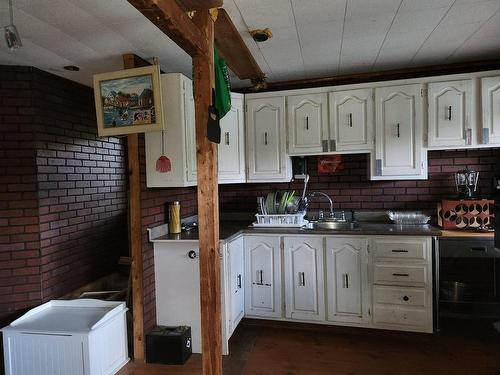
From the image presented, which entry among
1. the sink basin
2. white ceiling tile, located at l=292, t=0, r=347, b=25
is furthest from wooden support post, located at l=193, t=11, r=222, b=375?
the sink basin

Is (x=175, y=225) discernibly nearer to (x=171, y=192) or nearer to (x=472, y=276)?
(x=171, y=192)

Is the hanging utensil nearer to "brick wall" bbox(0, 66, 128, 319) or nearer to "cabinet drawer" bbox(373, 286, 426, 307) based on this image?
"brick wall" bbox(0, 66, 128, 319)

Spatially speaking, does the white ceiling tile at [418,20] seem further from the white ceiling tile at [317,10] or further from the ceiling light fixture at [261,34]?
the ceiling light fixture at [261,34]

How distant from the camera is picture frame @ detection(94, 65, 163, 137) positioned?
2.17 m

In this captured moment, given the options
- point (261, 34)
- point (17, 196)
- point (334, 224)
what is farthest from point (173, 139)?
point (334, 224)

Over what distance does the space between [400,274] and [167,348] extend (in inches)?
76.7

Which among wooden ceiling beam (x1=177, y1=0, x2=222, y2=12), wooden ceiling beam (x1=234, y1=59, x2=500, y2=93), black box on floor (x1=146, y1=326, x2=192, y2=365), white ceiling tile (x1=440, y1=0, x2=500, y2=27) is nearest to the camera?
wooden ceiling beam (x1=177, y1=0, x2=222, y2=12)

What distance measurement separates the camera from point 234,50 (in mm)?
2430

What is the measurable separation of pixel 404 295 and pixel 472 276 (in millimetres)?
542

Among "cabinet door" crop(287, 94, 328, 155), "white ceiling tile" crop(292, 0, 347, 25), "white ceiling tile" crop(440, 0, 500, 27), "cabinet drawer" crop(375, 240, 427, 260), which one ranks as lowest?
"cabinet drawer" crop(375, 240, 427, 260)

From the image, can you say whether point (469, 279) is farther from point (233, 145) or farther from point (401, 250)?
point (233, 145)

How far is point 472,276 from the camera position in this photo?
261 centimetres

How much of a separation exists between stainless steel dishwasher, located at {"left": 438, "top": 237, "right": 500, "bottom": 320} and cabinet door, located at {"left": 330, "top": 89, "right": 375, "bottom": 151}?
3.57 feet

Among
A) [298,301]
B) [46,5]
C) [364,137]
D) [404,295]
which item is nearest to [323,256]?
[298,301]
